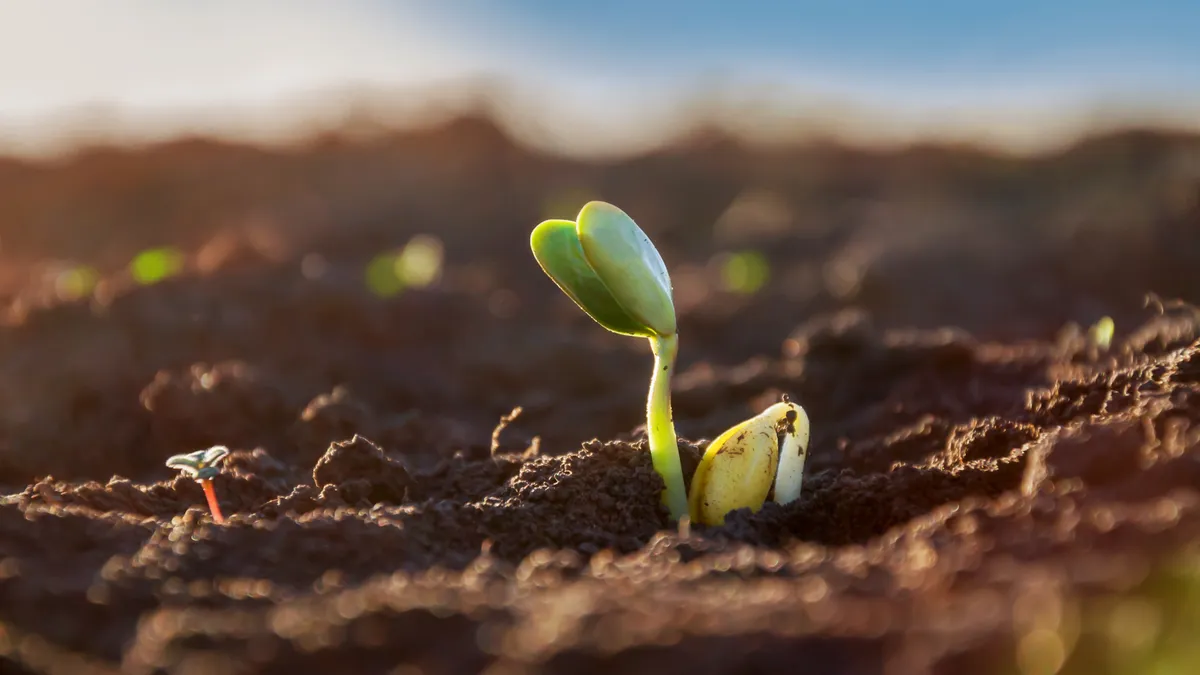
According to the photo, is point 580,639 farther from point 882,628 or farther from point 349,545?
point 349,545

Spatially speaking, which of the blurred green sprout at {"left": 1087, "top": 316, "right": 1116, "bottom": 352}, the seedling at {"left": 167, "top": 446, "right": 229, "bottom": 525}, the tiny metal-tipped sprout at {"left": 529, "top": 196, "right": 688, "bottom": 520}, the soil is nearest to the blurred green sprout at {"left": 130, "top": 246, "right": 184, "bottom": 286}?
the soil

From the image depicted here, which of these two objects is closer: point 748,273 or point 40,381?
point 40,381

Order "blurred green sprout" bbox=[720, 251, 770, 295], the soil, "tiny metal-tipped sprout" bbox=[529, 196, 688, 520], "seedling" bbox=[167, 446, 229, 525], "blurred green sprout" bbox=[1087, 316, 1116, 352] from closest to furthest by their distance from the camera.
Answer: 1. the soil
2. "tiny metal-tipped sprout" bbox=[529, 196, 688, 520]
3. "seedling" bbox=[167, 446, 229, 525]
4. "blurred green sprout" bbox=[1087, 316, 1116, 352]
5. "blurred green sprout" bbox=[720, 251, 770, 295]

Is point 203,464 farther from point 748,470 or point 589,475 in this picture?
point 748,470

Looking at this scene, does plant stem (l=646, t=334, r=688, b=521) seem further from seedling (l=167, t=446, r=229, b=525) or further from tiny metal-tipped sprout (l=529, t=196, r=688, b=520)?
seedling (l=167, t=446, r=229, b=525)

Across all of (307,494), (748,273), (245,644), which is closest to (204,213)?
(748,273)
